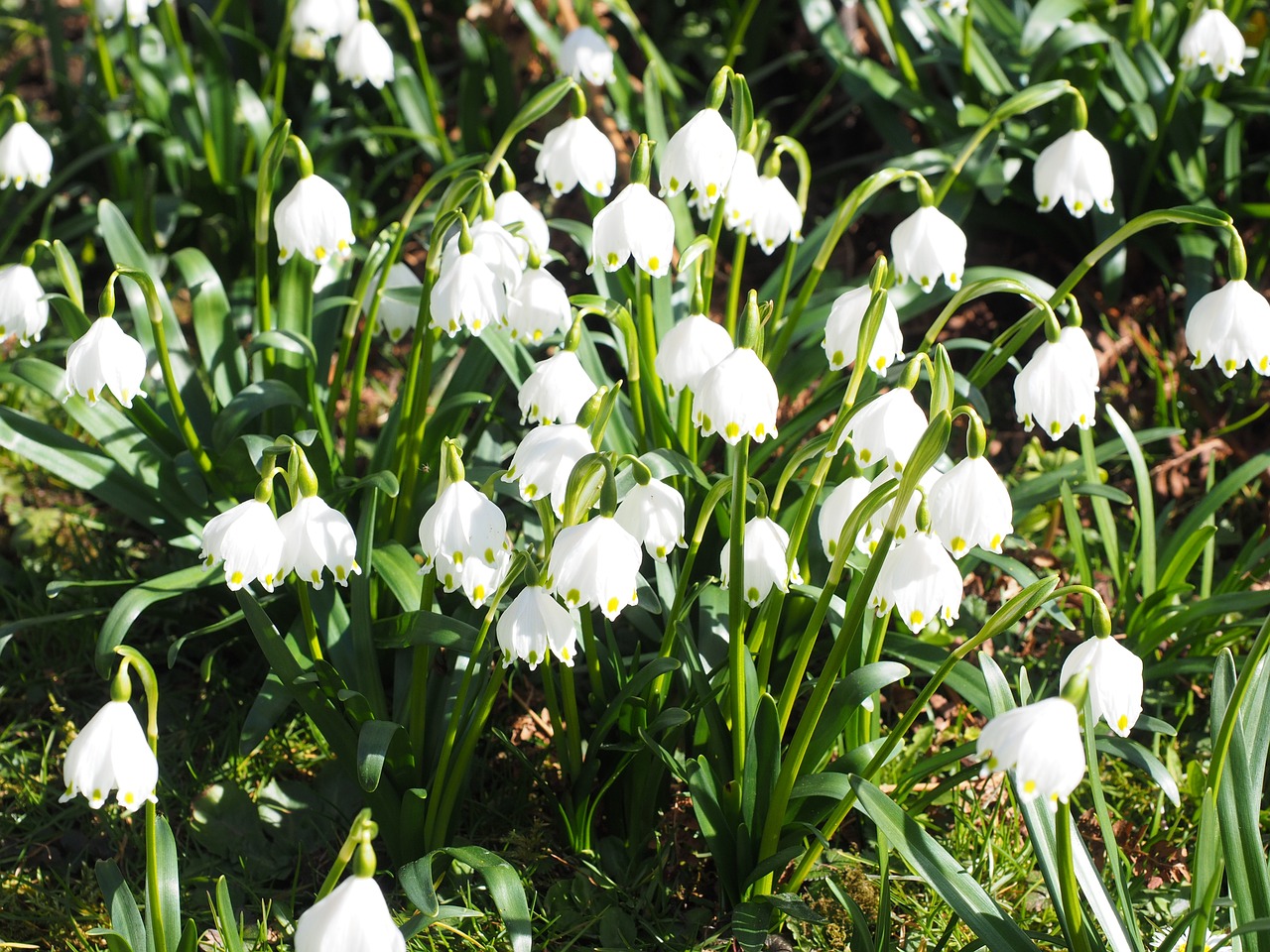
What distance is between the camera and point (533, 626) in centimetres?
175

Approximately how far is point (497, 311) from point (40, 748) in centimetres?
147

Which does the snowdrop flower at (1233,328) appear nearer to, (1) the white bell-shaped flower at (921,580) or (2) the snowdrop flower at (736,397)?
(1) the white bell-shaped flower at (921,580)

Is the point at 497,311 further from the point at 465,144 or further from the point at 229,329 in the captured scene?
the point at 465,144

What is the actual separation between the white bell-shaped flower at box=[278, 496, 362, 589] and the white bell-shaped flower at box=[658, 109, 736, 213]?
81 cm

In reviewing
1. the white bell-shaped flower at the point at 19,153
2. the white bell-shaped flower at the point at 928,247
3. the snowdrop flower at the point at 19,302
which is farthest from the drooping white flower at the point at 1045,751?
the white bell-shaped flower at the point at 19,153

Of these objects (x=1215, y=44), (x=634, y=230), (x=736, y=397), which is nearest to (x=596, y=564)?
(x=736, y=397)

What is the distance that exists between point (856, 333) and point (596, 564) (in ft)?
2.17

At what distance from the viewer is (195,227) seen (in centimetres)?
412

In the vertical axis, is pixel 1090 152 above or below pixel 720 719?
above

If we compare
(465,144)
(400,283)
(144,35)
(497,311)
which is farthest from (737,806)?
(144,35)

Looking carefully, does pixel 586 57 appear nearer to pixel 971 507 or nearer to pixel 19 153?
pixel 19 153

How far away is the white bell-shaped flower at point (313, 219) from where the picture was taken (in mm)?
2240

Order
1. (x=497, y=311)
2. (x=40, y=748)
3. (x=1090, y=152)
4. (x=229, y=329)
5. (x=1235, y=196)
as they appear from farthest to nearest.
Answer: (x=1235, y=196) → (x=229, y=329) → (x=40, y=748) → (x=1090, y=152) → (x=497, y=311)

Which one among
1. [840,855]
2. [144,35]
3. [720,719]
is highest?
[144,35]
